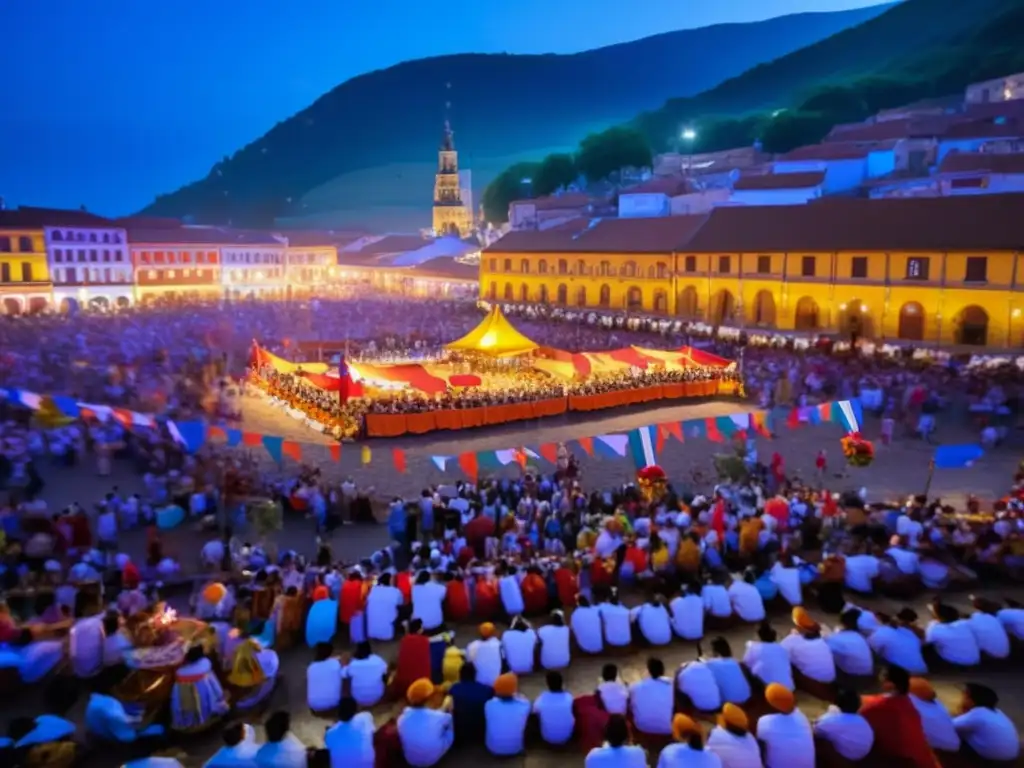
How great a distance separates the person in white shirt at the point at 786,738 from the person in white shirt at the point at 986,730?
1.46 meters

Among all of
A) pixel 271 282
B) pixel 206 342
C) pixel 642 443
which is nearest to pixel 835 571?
pixel 642 443

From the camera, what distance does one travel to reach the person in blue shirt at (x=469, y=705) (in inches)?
287

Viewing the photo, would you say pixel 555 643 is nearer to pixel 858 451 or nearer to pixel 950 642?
pixel 950 642

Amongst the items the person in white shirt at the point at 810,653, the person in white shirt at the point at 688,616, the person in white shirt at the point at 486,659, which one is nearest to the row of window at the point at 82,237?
the person in white shirt at the point at 486,659

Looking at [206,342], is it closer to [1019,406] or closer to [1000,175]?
[1019,406]

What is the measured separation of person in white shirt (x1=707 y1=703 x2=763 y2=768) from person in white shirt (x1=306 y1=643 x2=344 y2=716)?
11.9 feet

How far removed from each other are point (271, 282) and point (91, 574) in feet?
235

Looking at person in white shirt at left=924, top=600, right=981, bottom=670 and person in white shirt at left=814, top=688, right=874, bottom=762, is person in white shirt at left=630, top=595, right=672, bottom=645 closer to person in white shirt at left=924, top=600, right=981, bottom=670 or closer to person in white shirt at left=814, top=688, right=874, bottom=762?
person in white shirt at left=814, top=688, right=874, bottom=762

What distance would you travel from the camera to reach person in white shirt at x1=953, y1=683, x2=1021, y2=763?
671cm

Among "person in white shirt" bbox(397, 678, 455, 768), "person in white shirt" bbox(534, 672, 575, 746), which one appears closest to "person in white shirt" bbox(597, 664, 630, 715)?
"person in white shirt" bbox(534, 672, 575, 746)

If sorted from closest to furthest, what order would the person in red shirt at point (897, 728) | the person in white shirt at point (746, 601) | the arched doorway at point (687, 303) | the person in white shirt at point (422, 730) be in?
the person in red shirt at point (897, 728), the person in white shirt at point (422, 730), the person in white shirt at point (746, 601), the arched doorway at point (687, 303)

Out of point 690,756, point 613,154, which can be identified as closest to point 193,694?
point 690,756

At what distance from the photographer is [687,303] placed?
46531 millimetres

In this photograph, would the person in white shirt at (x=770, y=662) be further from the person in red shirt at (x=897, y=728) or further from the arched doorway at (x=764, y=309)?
the arched doorway at (x=764, y=309)
